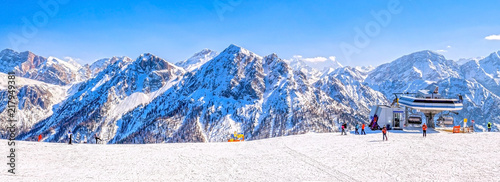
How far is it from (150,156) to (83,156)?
7965 mm

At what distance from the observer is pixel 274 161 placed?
112ft

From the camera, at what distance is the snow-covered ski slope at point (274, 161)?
2845 cm

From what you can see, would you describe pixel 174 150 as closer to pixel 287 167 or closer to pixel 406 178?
pixel 287 167

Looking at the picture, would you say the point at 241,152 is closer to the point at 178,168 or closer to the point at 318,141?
the point at 178,168

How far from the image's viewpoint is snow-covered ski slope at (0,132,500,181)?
1120 inches

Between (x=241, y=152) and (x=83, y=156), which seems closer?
(x=83, y=156)

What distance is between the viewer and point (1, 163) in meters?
32.4

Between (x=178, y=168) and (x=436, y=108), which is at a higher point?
(x=436, y=108)

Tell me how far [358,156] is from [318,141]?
404 inches

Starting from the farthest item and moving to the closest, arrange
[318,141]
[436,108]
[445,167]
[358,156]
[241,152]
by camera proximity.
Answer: [436,108] → [318,141] → [241,152] → [358,156] → [445,167]

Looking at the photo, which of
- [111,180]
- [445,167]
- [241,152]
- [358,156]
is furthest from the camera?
[241,152]

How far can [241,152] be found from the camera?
1527 inches

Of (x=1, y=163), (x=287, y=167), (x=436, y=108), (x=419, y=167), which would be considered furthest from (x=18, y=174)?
(x=436, y=108)

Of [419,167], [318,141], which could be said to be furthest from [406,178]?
[318,141]
